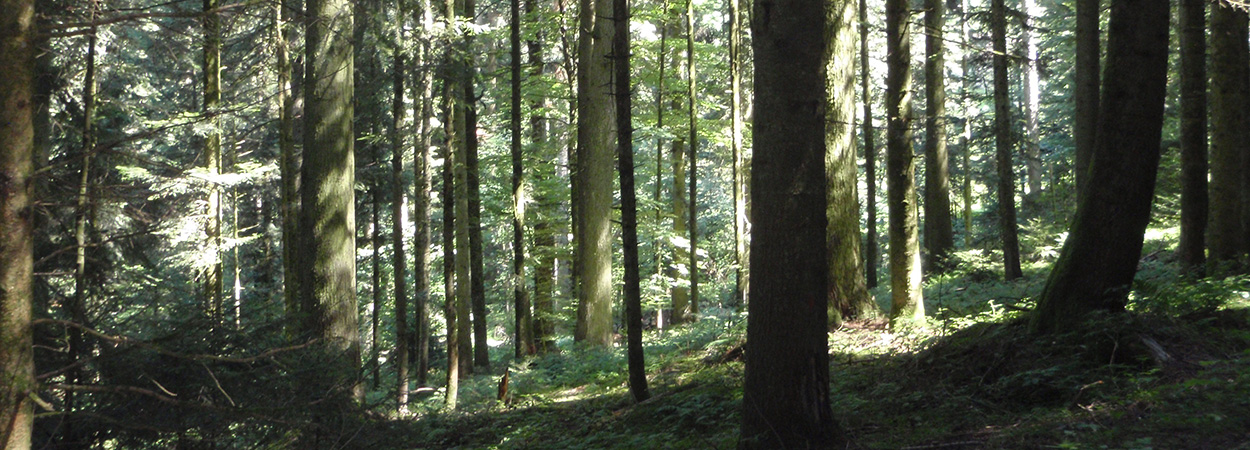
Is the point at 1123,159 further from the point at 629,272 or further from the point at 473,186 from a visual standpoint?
the point at 473,186

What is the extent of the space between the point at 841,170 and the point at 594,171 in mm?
6355

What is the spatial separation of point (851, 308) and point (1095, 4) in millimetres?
7443

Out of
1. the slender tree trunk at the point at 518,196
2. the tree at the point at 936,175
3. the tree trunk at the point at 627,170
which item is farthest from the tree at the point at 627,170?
the tree at the point at 936,175

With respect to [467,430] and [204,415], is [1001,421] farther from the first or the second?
[467,430]

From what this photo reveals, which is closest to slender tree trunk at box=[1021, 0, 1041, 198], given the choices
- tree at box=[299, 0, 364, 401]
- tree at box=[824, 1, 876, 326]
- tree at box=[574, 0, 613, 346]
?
tree at box=[574, 0, 613, 346]

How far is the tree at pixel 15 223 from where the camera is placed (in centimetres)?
387

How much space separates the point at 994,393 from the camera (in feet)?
20.2

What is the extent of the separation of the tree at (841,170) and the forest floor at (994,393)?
0.54 metres

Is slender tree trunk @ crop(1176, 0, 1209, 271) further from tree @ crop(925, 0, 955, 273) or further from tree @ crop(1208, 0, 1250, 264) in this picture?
tree @ crop(925, 0, 955, 273)

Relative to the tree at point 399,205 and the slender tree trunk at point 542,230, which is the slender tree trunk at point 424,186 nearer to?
the tree at point 399,205

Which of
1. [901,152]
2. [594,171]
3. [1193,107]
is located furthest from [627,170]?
[594,171]

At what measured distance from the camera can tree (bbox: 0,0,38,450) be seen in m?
3.87

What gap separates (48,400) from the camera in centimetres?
493

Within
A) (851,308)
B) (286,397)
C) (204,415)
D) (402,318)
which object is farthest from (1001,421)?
(402,318)
